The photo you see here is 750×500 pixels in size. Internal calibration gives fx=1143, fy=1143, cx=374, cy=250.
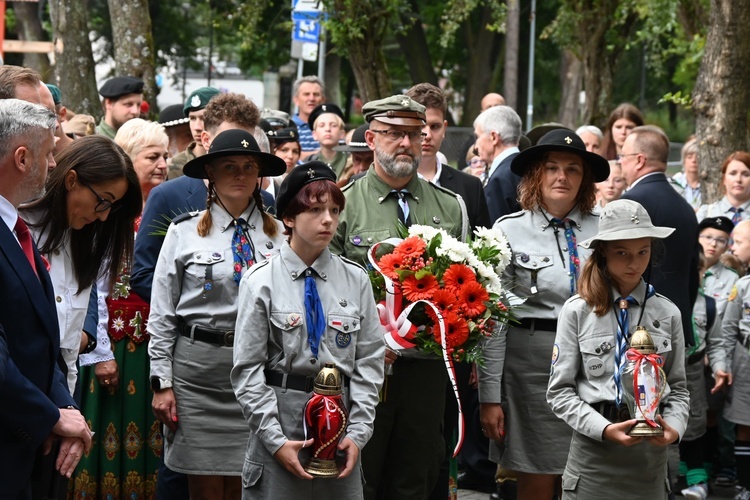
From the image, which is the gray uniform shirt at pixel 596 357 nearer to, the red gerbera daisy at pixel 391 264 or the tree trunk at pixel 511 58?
the red gerbera daisy at pixel 391 264

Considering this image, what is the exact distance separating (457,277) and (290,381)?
1105 mm

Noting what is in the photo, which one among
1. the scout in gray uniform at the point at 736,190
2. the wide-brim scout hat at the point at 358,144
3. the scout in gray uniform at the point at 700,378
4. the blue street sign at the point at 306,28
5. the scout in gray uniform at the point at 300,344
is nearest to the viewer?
the scout in gray uniform at the point at 300,344

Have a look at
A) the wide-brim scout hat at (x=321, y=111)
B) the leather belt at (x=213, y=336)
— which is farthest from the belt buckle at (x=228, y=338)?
the wide-brim scout hat at (x=321, y=111)

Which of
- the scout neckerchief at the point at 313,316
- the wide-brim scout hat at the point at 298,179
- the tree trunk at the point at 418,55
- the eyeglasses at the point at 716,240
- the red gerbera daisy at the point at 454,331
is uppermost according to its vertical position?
the tree trunk at the point at 418,55

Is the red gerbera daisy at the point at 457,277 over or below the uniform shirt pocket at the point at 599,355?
over

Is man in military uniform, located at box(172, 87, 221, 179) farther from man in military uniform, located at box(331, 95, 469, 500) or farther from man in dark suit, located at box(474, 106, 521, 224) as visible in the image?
man in dark suit, located at box(474, 106, 521, 224)

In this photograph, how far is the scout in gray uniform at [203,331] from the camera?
618 centimetres

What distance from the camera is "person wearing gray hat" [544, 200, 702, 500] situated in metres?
5.59

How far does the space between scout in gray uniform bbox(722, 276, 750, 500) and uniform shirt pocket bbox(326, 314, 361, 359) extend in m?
4.42

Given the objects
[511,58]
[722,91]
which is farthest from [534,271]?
[511,58]

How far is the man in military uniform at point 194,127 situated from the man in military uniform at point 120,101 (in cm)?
102

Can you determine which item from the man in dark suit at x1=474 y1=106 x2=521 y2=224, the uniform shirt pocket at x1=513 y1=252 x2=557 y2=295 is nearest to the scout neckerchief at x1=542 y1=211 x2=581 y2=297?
the uniform shirt pocket at x1=513 y1=252 x2=557 y2=295

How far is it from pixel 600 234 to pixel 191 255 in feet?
7.16

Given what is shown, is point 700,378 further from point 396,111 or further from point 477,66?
point 477,66
